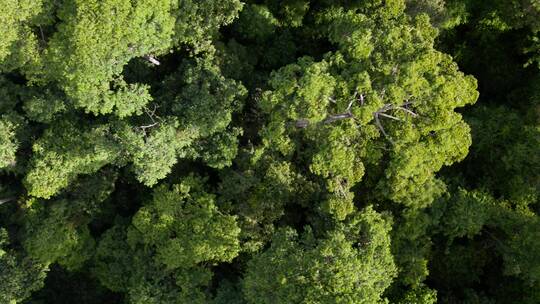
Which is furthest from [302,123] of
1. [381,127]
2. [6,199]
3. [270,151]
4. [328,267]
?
[6,199]

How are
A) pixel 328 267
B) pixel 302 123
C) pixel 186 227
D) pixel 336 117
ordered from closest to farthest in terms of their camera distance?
1. pixel 328 267
2. pixel 336 117
3. pixel 302 123
4. pixel 186 227

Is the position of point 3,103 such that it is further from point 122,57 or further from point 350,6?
point 350,6

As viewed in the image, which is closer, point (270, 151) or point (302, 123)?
point (302, 123)

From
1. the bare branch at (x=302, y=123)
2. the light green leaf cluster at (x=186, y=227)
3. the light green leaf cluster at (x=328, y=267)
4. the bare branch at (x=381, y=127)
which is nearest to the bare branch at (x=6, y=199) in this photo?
the light green leaf cluster at (x=186, y=227)

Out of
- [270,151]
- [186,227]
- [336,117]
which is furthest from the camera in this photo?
[186,227]

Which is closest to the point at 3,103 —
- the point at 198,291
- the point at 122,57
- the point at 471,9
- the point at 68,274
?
the point at 122,57

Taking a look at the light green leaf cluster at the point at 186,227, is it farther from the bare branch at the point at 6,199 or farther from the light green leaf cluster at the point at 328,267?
the bare branch at the point at 6,199

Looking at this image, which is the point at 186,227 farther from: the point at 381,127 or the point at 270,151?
the point at 381,127

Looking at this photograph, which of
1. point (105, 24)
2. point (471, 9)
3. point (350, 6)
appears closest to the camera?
point (105, 24)
